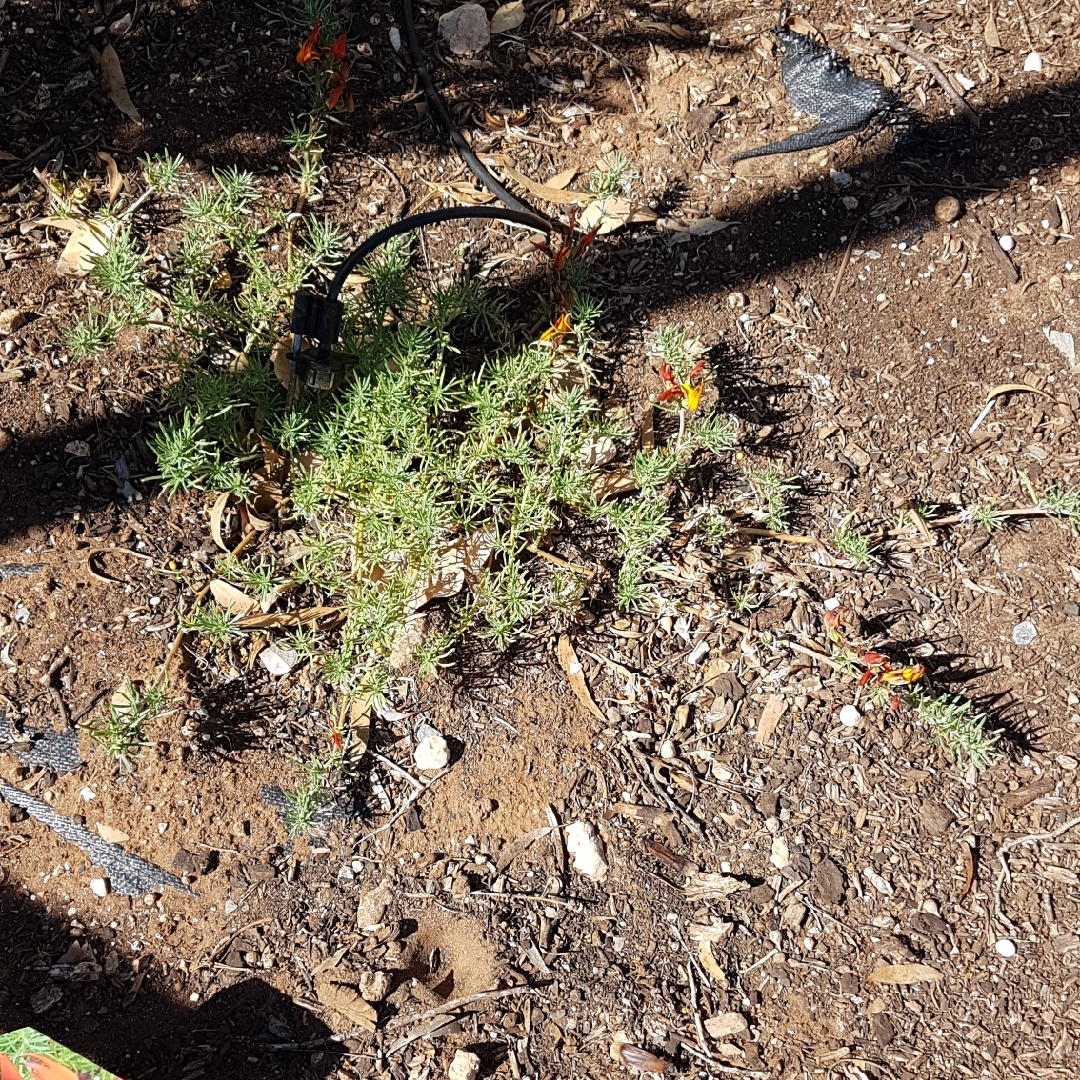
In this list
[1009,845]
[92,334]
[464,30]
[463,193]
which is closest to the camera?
[1009,845]

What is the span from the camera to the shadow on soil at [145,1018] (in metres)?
2.24

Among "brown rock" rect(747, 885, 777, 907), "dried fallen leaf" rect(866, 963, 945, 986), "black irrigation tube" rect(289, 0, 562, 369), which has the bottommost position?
"dried fallen leaf" rect(866, 963, 945, 986)

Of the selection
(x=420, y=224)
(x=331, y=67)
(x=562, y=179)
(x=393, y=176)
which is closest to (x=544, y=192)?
(x=562, y=179)

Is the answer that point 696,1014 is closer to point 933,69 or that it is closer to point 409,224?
point 409,224

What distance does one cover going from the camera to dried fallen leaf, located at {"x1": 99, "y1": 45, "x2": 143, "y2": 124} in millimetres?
2975

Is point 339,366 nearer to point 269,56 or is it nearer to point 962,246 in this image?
point 269,56

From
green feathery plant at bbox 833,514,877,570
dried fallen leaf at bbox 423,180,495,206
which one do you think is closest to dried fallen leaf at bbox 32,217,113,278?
dried fallen leaf at bbox 423,180,495,206

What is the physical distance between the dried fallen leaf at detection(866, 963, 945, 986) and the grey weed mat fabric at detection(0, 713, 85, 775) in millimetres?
2156

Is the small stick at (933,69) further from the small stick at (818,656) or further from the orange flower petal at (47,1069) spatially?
the orange flower petal at (47,1069)

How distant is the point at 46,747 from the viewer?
8.15 feet

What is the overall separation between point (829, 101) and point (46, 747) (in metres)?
3.13

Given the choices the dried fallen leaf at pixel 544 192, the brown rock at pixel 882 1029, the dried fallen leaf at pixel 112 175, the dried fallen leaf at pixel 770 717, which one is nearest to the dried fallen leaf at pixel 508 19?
the dried fallen leaf at pixel 544 192

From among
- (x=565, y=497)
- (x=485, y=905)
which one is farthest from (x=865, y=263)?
(x=485, y=905)

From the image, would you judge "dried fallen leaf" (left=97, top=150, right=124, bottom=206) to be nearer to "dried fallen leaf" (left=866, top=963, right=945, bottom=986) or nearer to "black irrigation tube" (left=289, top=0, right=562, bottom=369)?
"black irrigation tube" (left=289, top=0, right=562, bottom=369)
